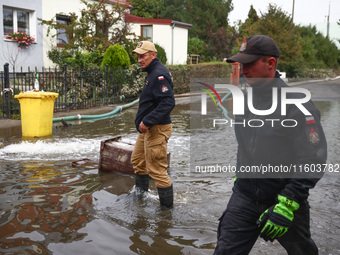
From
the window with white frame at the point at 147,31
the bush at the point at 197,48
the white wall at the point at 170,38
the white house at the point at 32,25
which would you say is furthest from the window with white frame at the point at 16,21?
the bush at the point at 197,48

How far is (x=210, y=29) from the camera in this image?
143 ft

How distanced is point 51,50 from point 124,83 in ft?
16.1

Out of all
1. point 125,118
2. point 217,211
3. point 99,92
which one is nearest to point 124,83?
point 99,92

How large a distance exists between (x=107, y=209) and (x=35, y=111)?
202 inches

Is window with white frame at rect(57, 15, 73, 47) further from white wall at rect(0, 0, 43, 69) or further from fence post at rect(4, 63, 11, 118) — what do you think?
fence post at rect(4, 63, 11, 118)

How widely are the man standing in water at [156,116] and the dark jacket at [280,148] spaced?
1.98 meters

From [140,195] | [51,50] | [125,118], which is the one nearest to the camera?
[140,195]

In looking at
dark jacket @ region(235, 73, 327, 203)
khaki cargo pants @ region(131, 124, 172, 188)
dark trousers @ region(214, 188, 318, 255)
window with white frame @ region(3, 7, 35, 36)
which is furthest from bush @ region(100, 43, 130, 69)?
dark trousers @ region(214, 188, 318, 255)

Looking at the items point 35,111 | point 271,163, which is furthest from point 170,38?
point 271,163

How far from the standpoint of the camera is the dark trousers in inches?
106

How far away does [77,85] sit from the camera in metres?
14.7

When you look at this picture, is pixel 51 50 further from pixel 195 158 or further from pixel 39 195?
pixel 39 195

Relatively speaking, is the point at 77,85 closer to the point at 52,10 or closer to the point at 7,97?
the point at 7,97

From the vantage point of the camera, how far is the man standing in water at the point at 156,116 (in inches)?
189
